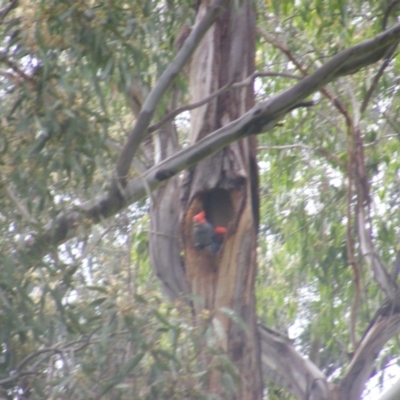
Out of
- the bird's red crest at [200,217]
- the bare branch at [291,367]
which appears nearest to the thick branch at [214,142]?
the bird's red crest at [200,217]

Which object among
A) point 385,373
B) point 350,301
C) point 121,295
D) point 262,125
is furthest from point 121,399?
point 385,373

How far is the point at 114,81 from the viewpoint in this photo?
349cm

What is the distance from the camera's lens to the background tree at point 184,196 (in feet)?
9.07

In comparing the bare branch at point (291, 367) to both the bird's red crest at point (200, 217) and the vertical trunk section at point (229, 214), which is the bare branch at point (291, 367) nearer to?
the vertical trunk section at point (229, 214)

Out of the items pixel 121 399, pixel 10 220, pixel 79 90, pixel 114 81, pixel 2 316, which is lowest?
pixel 121 399

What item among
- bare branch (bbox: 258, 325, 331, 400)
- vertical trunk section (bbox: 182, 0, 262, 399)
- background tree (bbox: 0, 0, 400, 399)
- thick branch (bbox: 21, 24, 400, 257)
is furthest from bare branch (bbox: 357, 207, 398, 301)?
thick branch (bbox: 21, 24, 400, 257)

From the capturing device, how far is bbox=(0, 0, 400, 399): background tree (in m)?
2.77

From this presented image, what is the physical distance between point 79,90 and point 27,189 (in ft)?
1.63

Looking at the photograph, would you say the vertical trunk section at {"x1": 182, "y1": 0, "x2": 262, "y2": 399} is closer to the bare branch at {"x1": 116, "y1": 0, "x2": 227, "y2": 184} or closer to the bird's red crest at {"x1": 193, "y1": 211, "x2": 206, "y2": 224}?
the bird's red crest at {"x1": 193, "y1": 211, "x2": 206, "y2": 224}

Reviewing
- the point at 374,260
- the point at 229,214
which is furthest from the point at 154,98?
the point at 374,260

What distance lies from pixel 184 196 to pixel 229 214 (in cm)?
24

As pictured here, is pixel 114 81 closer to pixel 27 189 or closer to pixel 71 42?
pixel 71 42

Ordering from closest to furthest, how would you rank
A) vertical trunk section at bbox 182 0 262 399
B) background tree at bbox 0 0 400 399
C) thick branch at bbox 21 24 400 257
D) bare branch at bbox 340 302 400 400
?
background tree at bbox 0 0 400 399
thick branch at bbox 21 24 400 257
vertical trunk section at bbox 182 0 262 399
bare branch at bbox 340 302 400 400

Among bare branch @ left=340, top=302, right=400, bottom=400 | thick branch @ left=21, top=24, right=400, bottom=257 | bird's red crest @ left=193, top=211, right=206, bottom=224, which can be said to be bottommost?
bare branch @ left=340, top=302, right=400, bottom=400
